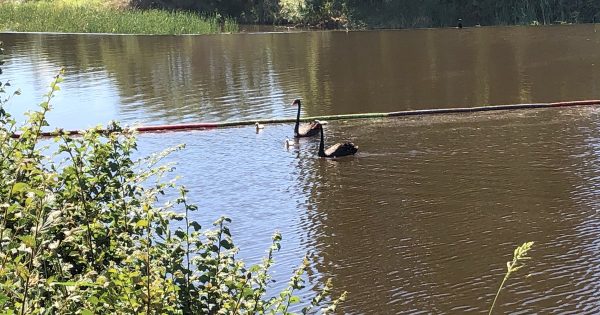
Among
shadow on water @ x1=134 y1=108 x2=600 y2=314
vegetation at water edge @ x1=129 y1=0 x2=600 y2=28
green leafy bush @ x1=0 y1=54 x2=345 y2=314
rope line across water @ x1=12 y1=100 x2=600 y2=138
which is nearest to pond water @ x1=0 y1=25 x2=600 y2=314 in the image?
shadow on water @ x1=134 y1=108 x2=600 y2=314

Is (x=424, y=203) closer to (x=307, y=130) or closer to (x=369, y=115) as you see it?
(x=307, y=130)

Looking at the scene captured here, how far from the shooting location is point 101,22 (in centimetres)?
4272

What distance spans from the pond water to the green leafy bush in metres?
4.11

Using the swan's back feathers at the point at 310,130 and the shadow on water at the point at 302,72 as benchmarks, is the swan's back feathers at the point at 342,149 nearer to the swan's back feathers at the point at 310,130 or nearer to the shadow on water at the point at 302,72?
the swan's back feathers at the point at 310,130

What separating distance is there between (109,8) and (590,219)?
4604 centimetres

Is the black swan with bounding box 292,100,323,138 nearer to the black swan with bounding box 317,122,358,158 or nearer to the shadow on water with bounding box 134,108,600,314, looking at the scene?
the shadow on water with bounding box 134,108,600,314

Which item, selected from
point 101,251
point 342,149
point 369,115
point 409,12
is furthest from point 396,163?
point 409,12

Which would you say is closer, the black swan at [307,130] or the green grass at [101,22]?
the black swan at [307,130]

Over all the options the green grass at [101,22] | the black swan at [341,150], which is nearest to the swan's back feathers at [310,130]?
the black swan at [341,150]

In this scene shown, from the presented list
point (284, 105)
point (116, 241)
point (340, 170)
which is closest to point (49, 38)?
point (284, 105)

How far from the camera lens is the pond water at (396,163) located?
9.14m

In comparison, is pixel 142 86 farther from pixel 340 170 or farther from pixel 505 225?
pixel 505 225

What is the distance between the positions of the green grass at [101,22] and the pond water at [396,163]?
11248mm

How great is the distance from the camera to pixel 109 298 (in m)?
3.59
